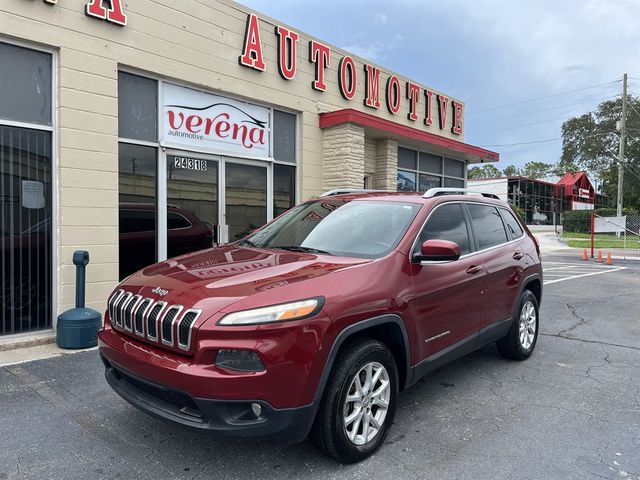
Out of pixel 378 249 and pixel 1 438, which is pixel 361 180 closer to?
pixel 378 249

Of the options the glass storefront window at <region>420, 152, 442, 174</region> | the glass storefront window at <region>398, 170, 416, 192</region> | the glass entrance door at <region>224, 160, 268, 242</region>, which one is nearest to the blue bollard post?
the glass entrance door at <region>224, 160, 268, 242</region>

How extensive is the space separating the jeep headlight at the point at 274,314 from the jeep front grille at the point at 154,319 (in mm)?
204

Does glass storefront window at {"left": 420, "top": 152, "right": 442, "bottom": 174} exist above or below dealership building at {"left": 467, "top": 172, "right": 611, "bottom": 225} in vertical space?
below

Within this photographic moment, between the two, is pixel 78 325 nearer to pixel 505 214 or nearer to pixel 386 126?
pixel 505 214

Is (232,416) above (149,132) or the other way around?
the other way around

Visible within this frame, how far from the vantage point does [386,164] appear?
11.1 m

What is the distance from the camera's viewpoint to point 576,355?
5.57 metres

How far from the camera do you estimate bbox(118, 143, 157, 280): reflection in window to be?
6.83 m

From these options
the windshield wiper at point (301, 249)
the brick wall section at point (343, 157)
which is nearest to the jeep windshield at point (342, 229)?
the windshield wiper at point (301, 249)

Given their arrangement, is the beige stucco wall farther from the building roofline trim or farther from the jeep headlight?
the jeep headlight

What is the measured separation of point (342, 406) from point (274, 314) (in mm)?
729

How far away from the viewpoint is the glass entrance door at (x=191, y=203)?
7430 mm

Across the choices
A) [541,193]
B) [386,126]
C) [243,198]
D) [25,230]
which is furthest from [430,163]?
[541,193]

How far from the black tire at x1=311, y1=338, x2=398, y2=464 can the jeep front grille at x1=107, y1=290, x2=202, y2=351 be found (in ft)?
2.85
